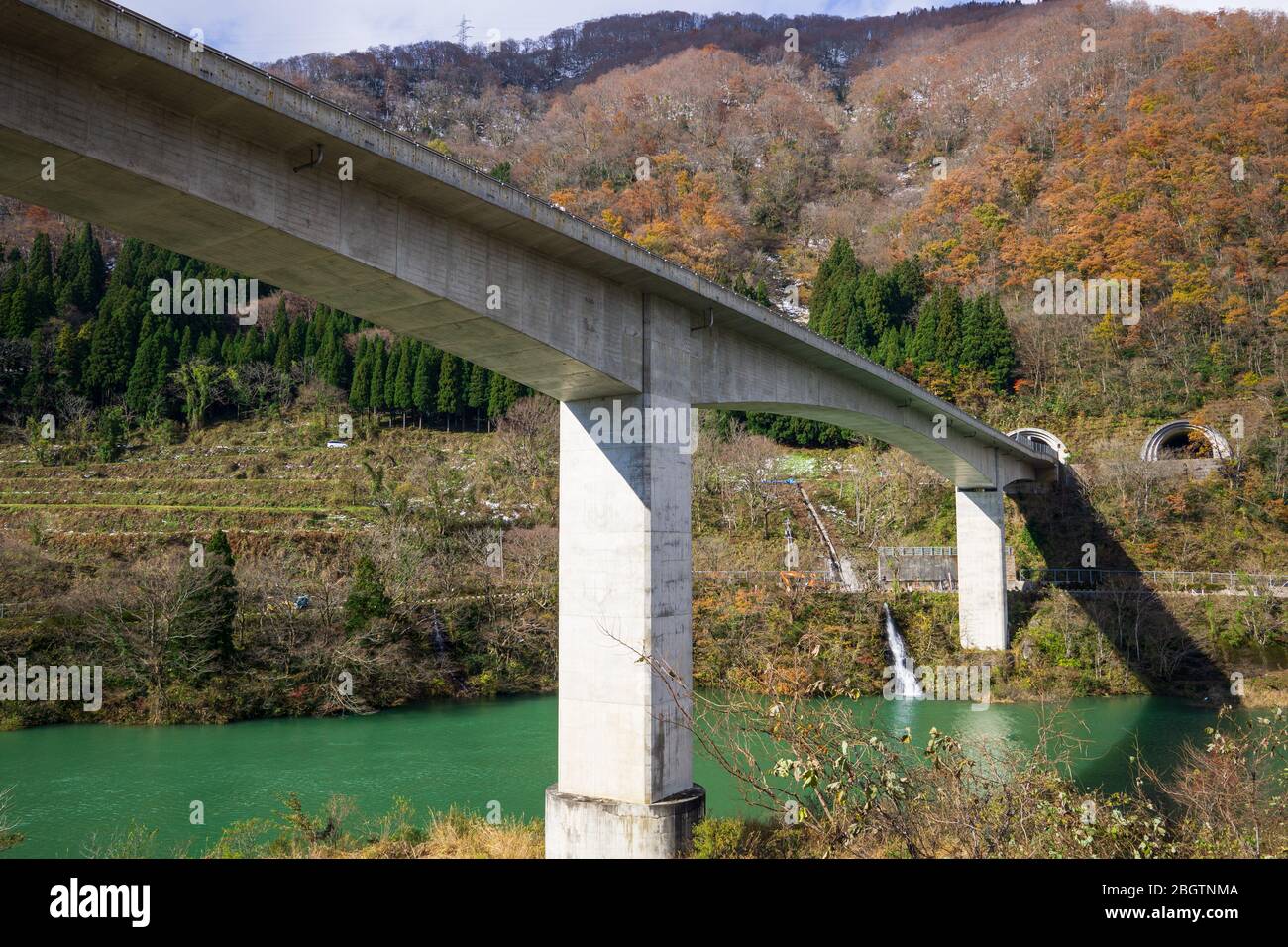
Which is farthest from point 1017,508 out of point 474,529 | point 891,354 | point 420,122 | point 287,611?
point 420,122

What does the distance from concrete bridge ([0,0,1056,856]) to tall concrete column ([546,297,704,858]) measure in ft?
0.10

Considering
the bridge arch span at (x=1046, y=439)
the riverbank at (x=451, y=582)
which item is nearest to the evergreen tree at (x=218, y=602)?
the riverbank at (x=451, y=582)

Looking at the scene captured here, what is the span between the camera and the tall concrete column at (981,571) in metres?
32.5

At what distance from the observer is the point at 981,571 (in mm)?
32875

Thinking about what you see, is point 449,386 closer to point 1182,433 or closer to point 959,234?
point 959,234

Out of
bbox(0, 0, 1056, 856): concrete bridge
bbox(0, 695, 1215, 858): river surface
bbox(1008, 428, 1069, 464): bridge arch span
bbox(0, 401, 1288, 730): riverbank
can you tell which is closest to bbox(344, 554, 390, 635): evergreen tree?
bbox(0, 401, 1288, 730): riverbank

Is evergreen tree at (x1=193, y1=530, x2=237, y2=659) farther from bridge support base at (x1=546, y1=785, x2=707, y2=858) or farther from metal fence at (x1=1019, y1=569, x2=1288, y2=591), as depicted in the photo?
metal fence at (x1=1019, y1=569, x2=1288, y2=591)

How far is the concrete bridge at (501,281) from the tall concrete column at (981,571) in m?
16.3

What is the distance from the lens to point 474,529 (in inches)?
1390

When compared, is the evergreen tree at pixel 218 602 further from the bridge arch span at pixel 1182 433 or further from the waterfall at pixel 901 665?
the bridge arch span at pixel 1182 433

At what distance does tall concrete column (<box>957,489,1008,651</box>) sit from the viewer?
32.5 meters

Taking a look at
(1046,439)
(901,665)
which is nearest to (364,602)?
(901,665)

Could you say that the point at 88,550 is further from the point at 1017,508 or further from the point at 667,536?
the point at 1017,508

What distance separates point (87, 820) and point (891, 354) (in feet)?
134
